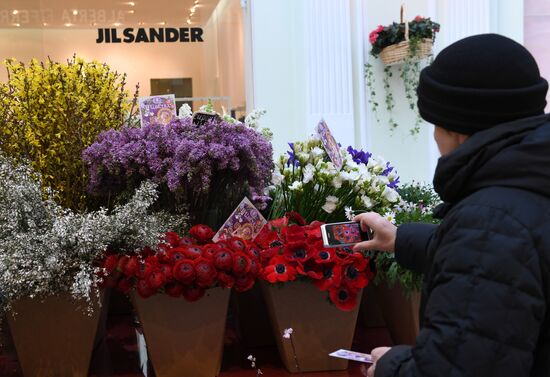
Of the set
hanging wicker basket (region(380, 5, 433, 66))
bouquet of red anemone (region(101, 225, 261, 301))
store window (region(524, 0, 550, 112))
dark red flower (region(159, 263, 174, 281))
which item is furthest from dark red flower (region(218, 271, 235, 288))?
store window (region(524, 0, 550, 112))

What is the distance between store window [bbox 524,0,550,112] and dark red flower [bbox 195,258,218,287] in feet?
12.1

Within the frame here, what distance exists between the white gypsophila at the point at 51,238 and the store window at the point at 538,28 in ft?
12.3

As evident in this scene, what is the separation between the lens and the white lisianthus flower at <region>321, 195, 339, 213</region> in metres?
1.85

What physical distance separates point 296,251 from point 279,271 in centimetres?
8

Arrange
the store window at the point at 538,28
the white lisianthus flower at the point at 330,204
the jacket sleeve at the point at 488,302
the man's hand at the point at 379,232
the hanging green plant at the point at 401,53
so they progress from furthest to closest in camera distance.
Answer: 1. the store window at the point at 538,28
2. the hanging green plant at the point at 401,53
3. the white lisianthus flower at the point at 330,204
4. the man's hand at the point at 379,232
5. the jacket sleeve at the point at 488,302

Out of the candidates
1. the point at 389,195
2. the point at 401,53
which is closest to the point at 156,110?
the point at 389,195

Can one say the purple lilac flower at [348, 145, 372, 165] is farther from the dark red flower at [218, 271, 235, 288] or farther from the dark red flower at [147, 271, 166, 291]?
the dark red flower at [147, 271, 166, 291]

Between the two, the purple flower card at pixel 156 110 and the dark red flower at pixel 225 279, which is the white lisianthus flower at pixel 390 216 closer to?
the dark red flower at pixel 225 279

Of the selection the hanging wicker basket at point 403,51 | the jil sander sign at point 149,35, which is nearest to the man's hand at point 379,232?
the hanging wicker basket at point 403,51

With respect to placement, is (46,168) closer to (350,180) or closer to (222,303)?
(222,303)

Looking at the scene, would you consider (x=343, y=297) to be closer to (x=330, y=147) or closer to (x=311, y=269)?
(x=311, y=269)

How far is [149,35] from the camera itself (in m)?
4.98

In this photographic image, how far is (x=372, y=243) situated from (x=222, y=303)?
44 centimetres

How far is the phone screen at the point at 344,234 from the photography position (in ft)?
4.66
